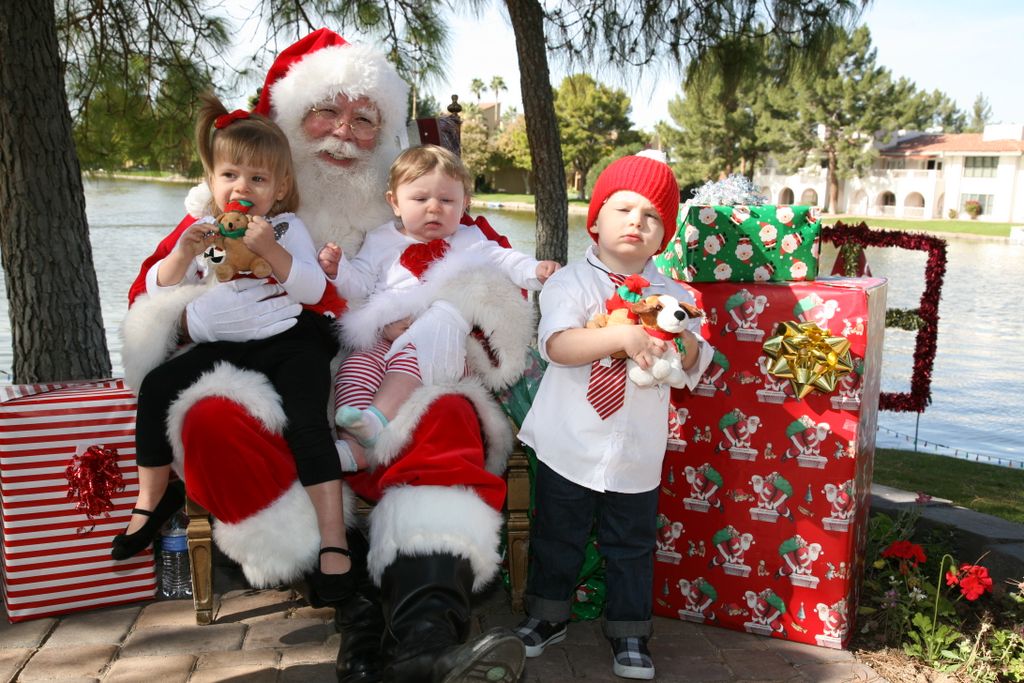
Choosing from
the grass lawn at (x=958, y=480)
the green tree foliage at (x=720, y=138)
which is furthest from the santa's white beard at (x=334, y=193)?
the green tree foliage at (x=720, y=138)

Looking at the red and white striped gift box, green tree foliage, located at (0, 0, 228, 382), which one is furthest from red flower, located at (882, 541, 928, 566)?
green tree foliage, located at (0, 0, 228, 382)

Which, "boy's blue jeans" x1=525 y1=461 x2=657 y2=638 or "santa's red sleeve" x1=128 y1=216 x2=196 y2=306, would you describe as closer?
"boy's blue jeans" x1=525 y1=461 x2=657 y2=638

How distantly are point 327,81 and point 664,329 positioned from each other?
1.57m

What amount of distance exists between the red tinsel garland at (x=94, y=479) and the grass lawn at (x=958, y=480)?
3.70m

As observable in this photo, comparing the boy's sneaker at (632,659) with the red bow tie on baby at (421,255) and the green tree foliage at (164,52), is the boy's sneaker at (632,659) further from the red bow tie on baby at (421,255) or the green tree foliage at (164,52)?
the green tree foliage at (164,52)

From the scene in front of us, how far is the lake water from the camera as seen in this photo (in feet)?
22.7

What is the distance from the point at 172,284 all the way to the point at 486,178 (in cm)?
3017

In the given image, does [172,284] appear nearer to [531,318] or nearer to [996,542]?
[531,318]

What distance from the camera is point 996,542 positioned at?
294cm

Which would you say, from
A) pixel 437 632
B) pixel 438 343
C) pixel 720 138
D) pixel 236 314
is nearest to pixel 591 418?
pixel 438 343

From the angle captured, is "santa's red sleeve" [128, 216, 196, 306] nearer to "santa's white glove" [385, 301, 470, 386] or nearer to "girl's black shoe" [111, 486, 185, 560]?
"girl's black shoe" [111, 486, 185, 560]

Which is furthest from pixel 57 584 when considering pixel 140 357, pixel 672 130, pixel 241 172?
pixel 672 130

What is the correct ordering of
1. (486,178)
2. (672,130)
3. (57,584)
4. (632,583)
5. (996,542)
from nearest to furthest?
1. (632,583)
2. (57,584)
3. (996,542)
4. (486,178)
5. (672,130)

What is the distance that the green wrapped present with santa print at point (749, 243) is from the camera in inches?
99.0
